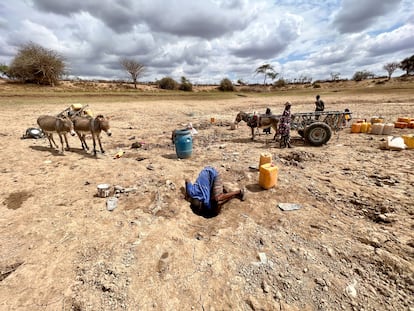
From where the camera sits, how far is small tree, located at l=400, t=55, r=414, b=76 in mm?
53250

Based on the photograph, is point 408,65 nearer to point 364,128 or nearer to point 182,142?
point 364,128

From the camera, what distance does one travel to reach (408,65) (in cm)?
5375

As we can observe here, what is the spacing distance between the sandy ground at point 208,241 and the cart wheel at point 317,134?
181cm

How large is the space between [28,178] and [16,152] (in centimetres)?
284

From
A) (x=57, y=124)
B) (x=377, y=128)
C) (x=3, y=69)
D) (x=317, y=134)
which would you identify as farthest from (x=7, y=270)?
(x=3, y=69)

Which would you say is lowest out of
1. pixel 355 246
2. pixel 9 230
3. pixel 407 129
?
pixel 9 230

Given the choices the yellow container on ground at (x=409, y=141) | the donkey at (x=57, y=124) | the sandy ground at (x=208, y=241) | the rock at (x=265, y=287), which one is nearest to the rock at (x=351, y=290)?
the sandy ground at (x=208, y=241)

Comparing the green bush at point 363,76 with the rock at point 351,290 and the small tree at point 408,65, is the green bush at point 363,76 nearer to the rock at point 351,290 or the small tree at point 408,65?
the small tree at point 408,65

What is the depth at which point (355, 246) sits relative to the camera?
2889mm

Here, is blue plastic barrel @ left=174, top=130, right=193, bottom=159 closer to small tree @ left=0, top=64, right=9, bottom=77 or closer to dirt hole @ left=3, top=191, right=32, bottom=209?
dirt hole @ left=3, top=191, right=32, bottom=209

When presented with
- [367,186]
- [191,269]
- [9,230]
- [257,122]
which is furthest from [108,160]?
[367,186]

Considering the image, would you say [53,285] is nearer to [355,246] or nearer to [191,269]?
[191,269]

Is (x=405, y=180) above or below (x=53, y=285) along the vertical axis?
above

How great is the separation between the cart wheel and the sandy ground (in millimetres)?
1809
